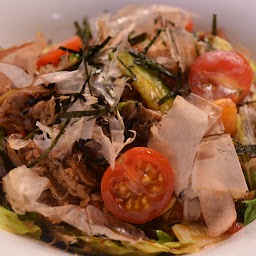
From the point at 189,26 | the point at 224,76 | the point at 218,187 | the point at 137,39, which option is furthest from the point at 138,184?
the point at 189,26

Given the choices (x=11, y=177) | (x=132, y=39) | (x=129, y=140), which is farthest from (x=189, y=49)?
(x=11, y=177)

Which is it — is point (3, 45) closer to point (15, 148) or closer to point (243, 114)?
point (15, 148)

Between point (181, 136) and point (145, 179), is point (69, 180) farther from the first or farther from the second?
point (181, 136)

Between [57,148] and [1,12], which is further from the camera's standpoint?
[1,12]

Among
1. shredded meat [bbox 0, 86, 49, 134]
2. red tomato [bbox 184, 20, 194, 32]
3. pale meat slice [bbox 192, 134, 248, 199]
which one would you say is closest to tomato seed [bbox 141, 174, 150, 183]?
pale meat slice [bbox 192, 134, 248, 199]

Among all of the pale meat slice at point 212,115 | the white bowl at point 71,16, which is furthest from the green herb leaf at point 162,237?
the white bowl at point 71,16

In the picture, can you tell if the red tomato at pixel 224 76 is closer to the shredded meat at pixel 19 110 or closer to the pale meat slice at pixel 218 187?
the pale meat slice at pixel 218 187

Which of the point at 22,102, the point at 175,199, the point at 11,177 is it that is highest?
the point at 22,102
